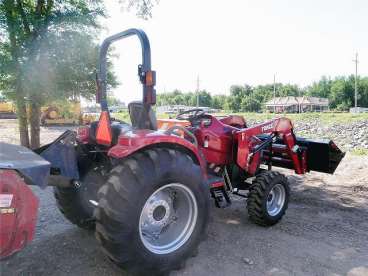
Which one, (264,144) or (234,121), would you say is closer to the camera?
(264,144)

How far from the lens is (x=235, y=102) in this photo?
291 ft

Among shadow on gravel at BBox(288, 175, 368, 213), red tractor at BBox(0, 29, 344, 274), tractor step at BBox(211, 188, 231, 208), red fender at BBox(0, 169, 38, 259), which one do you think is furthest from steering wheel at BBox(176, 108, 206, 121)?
red fender at BBox(0, 169, 38, 259)

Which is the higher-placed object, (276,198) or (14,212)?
(14,212)

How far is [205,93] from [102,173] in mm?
90604

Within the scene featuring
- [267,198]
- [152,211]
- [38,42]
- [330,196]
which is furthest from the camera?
[38,42]

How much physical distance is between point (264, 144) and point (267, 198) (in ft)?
2.87

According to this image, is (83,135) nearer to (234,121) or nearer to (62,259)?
(62,259)

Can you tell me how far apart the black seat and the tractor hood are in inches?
42.8

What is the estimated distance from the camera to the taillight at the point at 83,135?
427 cm

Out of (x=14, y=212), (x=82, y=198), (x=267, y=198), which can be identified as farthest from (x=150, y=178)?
(x=267, y=198)

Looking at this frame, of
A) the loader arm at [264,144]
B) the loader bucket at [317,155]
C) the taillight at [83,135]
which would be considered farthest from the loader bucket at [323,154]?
the taillight at [83,135]

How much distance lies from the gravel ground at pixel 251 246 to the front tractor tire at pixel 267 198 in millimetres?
137

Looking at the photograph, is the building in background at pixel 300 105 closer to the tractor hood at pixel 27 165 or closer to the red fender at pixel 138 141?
the red fender at pixel 138 141

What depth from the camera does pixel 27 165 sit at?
2871 mm
